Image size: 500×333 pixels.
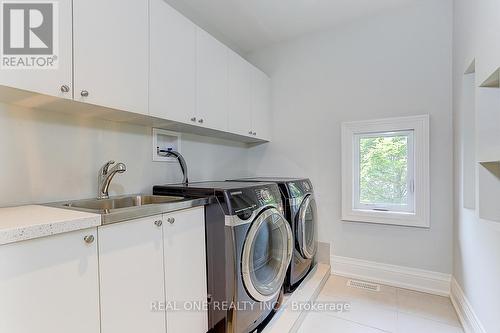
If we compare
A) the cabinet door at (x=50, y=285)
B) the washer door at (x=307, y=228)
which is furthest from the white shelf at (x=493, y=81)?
the cabinet door at (x=50, y=285)

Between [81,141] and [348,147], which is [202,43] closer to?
[81,141]

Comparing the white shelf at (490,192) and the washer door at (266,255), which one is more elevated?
the white shelf at (490,192)

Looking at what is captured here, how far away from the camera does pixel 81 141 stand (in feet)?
4.89

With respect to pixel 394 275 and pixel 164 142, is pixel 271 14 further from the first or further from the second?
pixel 394 275

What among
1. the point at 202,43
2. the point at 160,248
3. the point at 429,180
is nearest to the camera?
the point at 160,248

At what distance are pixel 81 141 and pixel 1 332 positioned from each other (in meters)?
1.03

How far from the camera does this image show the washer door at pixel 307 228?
215cm

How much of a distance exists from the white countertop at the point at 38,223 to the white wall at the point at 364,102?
2.16 metres

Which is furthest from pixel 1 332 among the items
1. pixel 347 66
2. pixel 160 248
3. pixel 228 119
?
pixel 347 66

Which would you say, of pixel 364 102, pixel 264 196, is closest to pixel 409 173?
pixel 364 102

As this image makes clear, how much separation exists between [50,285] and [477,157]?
6.50 feet

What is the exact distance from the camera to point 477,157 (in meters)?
1.30

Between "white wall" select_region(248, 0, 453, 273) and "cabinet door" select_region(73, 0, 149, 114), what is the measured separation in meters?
1.74

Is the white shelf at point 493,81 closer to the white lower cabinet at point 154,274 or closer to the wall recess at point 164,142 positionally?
the white lower cabinet at point 154,274
